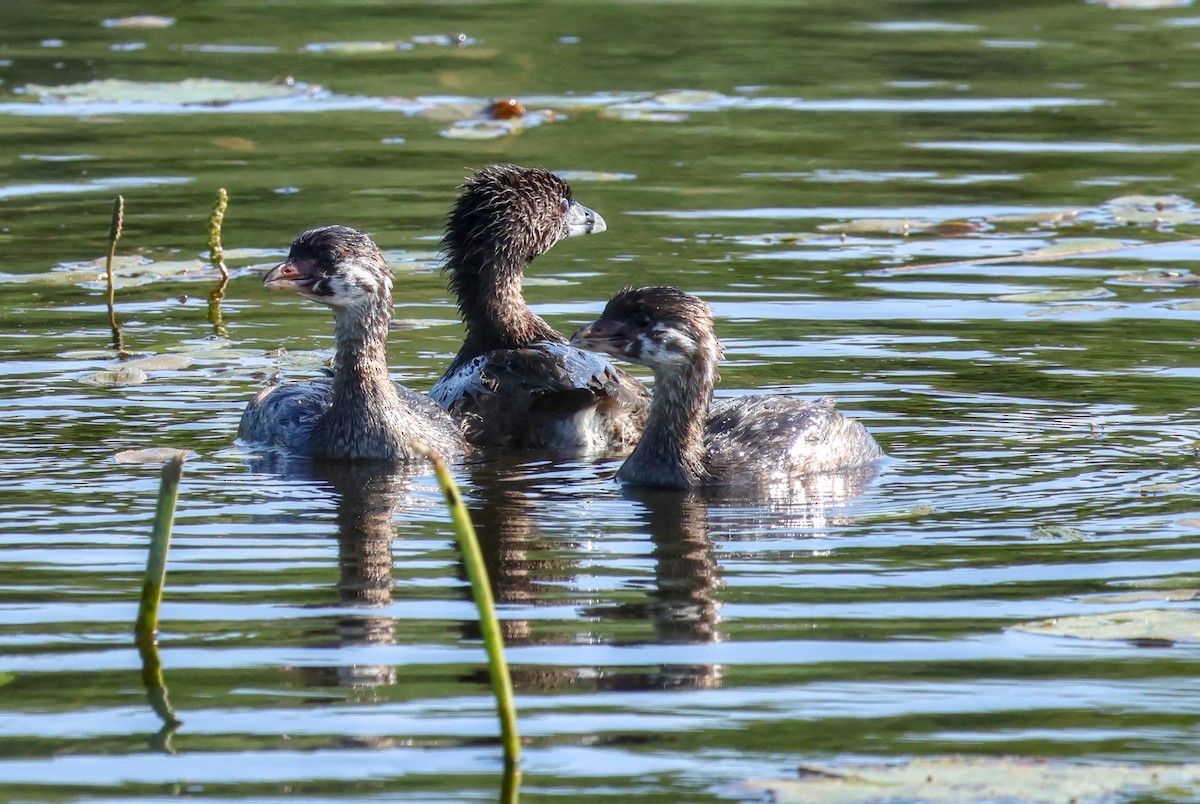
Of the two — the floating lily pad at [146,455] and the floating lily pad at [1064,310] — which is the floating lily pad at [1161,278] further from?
the floating lily pad at [146,455]

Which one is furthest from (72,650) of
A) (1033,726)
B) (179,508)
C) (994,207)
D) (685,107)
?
(685,107)

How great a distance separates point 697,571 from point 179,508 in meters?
2.18

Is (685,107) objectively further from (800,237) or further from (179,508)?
(179,508)

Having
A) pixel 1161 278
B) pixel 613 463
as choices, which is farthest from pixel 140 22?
pixel 613 463

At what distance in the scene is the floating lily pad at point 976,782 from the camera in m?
4.79

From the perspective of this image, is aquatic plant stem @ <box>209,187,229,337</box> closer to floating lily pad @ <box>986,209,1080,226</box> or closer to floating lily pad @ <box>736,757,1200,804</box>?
floating lily pad @ <box>986,209,1080,226</box>

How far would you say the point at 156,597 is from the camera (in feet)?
18.9

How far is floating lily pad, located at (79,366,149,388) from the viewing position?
10375 mm

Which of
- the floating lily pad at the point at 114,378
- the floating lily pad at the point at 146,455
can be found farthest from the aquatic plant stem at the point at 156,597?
the floating lily pad at the point at 114,378

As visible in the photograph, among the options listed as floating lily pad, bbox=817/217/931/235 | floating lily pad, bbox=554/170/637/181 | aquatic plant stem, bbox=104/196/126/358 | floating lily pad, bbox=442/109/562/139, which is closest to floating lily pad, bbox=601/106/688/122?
floating lily pad, bbox=442/109/562/139

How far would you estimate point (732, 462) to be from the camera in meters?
8.93

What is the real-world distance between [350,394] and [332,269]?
0.57 metres

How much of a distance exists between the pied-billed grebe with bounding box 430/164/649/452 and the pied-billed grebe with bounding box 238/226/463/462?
0.84 feet

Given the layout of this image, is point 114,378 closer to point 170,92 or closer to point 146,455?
point 146,455
